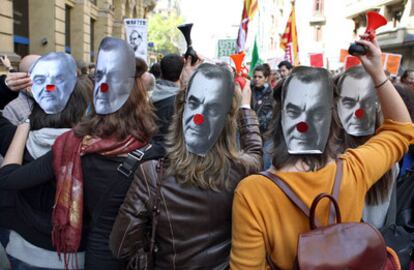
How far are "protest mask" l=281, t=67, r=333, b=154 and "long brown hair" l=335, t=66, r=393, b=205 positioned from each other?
180 mm

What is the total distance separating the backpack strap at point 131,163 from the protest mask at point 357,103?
1080 millimetres

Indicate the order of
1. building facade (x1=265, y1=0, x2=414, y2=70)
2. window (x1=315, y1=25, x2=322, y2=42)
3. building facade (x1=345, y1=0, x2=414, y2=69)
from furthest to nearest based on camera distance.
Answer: window (x1=315, y1=25, x2=322, y2=42) < building facade (x1=265, y1=0, x2=414, y2=70) < building facade (x1=345, y1=0, x2=414, y2=69)

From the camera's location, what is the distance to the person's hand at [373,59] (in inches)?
70.1

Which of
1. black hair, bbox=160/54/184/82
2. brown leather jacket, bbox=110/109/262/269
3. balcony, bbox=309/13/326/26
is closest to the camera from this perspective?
brown leather jacket, bbox=110/109/262/269

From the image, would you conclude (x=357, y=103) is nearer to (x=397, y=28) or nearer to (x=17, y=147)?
(x=17, y=147)

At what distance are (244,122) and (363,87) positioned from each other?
67cm

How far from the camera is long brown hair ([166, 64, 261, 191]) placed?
1.95 metres

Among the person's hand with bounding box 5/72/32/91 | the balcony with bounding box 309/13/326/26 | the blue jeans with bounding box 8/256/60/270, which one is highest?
the balcony with bounding box 309/13/326/26

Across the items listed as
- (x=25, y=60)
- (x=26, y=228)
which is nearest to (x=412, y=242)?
(x=26, y=228)

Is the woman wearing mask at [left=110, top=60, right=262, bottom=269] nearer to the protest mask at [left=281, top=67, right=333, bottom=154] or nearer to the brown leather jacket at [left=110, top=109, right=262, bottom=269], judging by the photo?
the brown leather jacket at [left=110, top=109, right=262, bottom=269]

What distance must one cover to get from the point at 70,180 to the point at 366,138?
1.58 m

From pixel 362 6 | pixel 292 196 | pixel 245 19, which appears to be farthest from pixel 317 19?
pixel 292 196

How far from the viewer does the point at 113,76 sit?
2.39 m

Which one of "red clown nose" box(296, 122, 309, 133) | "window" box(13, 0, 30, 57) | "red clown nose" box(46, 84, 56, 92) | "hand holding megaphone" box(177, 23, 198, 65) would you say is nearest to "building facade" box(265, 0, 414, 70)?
"window" box(13, 0, 30, 57)
